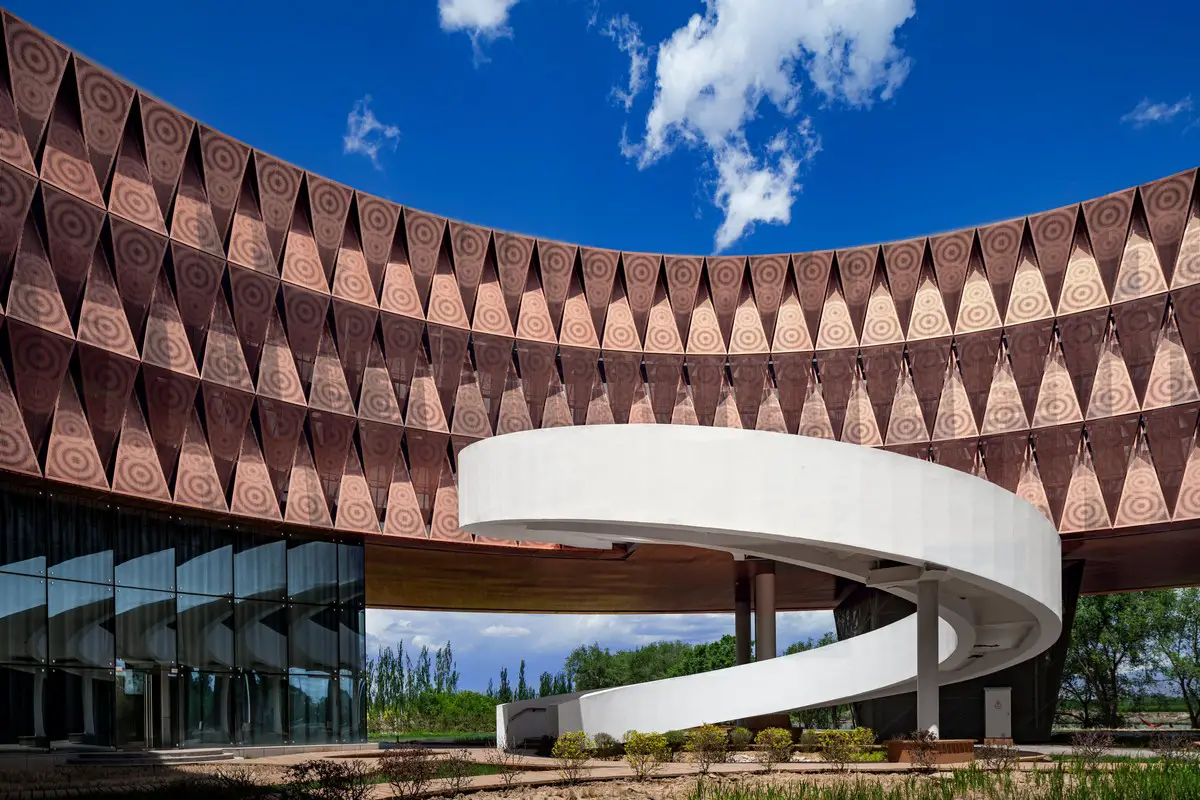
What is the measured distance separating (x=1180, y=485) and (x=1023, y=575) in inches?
→ 495

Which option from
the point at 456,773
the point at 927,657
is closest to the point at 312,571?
the point at 456,773

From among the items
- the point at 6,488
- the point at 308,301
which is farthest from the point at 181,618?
the point at 308,301

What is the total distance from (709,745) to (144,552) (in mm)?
14546

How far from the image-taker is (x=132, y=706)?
1096 inches

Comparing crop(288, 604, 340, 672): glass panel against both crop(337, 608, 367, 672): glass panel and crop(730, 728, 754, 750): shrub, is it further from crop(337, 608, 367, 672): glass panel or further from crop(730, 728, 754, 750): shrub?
crop(730, 728, 754, 750): shrub

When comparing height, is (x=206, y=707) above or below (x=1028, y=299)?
below

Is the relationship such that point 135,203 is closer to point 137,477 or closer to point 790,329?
point 137,477

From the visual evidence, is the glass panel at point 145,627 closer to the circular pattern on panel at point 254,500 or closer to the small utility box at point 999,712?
the circular pattern on panel at point 254,500

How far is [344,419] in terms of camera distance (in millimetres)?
33625

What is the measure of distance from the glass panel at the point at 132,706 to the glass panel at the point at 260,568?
3.53 meters

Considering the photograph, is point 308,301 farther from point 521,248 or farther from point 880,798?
point 880,798

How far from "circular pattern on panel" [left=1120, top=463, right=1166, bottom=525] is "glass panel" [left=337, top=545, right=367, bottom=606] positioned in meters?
21.4

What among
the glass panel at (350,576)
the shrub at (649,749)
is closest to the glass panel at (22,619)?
the glass panel at (350,576)

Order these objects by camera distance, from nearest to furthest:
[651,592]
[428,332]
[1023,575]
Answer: [1023,575] < [428,332] < [651,592]
